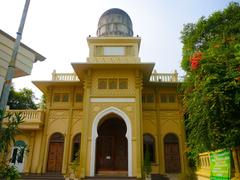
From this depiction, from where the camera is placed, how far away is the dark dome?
21.5 metres

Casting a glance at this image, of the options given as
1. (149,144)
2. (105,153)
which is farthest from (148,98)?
(105,153)

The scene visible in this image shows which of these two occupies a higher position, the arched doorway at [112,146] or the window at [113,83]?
the window at [113,83]

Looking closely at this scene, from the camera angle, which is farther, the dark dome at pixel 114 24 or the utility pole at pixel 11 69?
the dark dome at pixel 114 24

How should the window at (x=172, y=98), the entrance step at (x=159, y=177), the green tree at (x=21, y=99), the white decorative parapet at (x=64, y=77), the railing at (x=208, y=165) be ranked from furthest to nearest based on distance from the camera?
the green tree at (x=21, y=99) < the white decorative parapet at (x=64, y=77) < the window at (x=172, y=98) < the entrance step at (x=159, y=177) < the railing at (x=208, y=165)

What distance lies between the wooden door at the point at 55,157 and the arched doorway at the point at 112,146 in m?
2.80

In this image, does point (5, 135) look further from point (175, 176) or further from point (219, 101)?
point (175, 176)

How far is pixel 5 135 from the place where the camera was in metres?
4.57

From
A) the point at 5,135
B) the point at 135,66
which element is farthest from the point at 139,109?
the point at 5,135

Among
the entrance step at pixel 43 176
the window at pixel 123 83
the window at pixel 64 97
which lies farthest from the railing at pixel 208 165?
the window at pixel 64 97

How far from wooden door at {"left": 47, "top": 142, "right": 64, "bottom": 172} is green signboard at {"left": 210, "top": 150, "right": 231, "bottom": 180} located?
1222 centimetres

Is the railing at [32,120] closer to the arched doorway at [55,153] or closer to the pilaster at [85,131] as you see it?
the arched doorway at [55,153]

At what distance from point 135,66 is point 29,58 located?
9.90 metres

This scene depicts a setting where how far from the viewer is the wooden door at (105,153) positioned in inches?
630

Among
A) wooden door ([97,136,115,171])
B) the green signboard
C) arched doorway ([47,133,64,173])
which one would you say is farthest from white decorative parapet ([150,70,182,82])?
the green signboard
